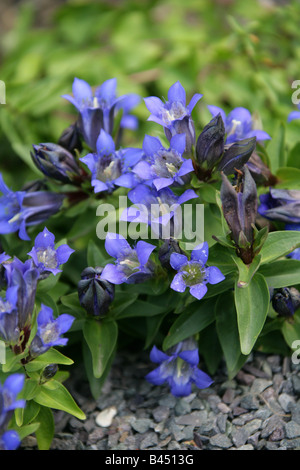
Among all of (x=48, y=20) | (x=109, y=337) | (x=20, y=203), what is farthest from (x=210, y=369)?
(x=48, y=20)

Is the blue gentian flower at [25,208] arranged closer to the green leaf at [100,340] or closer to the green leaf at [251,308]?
the green leaf at [100,340]

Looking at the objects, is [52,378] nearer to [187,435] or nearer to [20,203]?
[187,435]

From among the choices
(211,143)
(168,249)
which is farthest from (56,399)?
(211,143)

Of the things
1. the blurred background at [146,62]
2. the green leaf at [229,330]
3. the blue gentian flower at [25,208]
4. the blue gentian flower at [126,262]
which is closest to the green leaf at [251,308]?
the green leaf at [229,330]

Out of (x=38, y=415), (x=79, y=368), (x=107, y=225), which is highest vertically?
(x=107, y=225)

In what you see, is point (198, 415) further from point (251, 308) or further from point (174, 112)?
point (174, 112)

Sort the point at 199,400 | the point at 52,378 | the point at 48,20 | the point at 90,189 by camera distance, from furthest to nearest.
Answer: the point at 48,20 < the point at 90,189 < the point at 199,400 < the point at 52,378

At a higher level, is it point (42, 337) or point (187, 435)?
point (42, 337)
